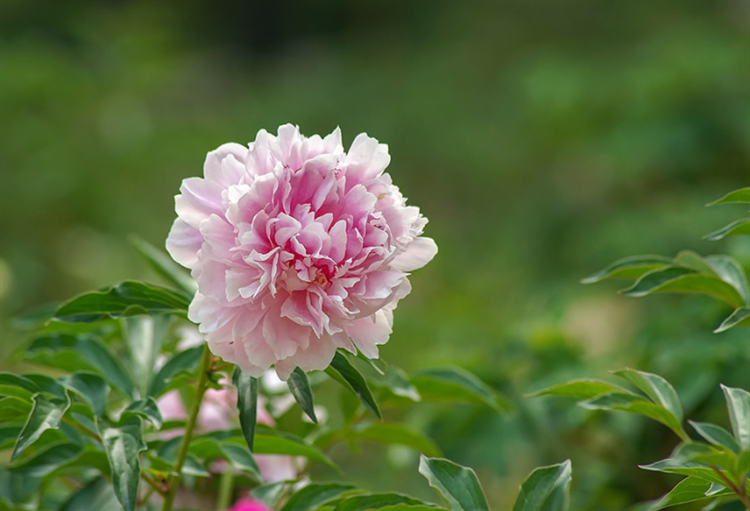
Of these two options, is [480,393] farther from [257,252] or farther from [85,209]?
[85,209]

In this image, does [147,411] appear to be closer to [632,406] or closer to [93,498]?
[93,498]

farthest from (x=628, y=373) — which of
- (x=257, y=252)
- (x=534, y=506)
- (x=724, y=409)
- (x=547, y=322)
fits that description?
(x=547, y=322)

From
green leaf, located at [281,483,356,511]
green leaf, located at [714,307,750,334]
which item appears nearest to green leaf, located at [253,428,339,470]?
green leaf, located at [281,483,356,511]

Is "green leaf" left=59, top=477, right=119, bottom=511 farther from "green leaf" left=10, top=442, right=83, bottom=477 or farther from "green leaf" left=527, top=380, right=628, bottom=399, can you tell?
"green leaf" left=527, top=380, right=628, bottom=399

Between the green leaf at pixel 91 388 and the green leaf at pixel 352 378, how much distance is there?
0.46 ft

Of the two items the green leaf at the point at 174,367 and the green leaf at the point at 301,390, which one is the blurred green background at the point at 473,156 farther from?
the green leaf at the point at 301,390

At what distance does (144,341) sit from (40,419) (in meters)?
0.16

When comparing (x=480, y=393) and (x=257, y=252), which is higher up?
(x=257, y=252)

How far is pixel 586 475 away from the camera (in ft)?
2.38

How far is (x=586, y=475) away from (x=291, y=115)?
280 centimetres

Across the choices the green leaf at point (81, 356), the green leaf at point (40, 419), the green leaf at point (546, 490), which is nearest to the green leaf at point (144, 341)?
the green leaf at point (81, 356)

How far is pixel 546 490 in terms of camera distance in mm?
394

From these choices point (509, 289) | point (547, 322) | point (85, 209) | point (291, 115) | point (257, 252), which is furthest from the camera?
point (291, 115)

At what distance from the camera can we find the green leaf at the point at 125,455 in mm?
366
